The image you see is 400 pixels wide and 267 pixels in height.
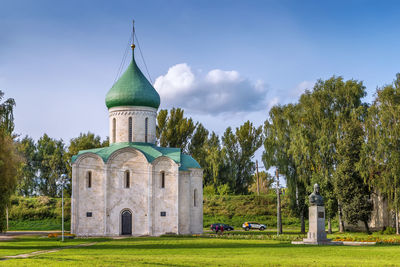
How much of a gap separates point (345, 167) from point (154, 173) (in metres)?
13.4

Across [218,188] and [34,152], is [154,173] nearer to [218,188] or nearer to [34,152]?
[218,188]

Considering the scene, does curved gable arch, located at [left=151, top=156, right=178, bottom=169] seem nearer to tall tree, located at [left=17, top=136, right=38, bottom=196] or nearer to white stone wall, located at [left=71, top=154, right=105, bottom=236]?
white stone wall, located at [left=71, top=154, right=105, bottom=236]

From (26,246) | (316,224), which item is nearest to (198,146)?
(316,224)

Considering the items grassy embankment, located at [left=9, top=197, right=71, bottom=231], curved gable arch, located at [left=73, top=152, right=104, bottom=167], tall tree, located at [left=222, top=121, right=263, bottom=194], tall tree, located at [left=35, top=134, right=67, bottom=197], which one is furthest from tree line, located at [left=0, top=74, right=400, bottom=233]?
tall tree, located at [left=35, top=134, right=67, bottom=197]

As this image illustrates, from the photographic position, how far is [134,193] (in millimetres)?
37094

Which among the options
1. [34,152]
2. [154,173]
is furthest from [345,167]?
[34,152]

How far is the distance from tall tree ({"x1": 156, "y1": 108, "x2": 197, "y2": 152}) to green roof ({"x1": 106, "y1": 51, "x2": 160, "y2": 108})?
663 inches

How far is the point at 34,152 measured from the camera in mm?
66875

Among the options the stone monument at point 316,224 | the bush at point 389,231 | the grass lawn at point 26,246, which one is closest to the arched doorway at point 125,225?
the grass lawn at point 26,246

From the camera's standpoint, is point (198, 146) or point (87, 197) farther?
point (198, 146)

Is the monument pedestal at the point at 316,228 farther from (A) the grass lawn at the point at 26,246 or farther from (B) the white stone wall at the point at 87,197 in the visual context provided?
(B) the white stone wall at the point at 87,197

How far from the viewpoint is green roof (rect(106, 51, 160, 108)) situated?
39.2 meters

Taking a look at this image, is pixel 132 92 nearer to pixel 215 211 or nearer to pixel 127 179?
pixel 127 179

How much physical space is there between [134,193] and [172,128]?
20732mm
